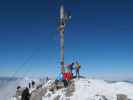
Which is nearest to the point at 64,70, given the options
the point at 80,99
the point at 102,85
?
the point at 102,85

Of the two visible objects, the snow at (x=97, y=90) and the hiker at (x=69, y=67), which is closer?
the snow at (x=97, y=90)

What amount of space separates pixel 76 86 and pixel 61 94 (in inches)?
82.0

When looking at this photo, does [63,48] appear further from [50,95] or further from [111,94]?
[111,94]

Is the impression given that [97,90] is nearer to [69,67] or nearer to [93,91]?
[93,91]

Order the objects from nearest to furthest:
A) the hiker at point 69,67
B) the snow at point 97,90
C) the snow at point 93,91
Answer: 1. the snow at point 93,91
2. the snow at point 97,90
3. the hiker at point 69,67

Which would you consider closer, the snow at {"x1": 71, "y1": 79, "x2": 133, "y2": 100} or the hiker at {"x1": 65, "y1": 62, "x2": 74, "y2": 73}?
the snow at {"x1": 71, "y1": 79, "x2": 133, "y2": 100}

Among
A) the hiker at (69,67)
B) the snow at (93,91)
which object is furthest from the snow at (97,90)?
the hiker at (69,67)

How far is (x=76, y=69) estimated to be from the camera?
32.4 meters

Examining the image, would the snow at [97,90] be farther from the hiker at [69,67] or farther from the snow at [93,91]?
the hiker at [69,67]

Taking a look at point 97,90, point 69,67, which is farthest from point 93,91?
point 69,67

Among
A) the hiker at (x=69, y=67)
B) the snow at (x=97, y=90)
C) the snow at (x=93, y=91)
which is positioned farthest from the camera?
the hiker at (x=69, y=67)

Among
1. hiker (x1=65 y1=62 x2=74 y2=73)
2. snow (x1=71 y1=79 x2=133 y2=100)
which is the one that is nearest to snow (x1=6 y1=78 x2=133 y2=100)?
snow (x1=71 y1=79 x2=133 y2=100)

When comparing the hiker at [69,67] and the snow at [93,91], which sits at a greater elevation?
the hiker at [69,67]

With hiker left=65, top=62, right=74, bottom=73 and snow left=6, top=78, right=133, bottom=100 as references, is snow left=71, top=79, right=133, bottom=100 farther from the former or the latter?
hiker left=65, top=62, right=74, bottom=73
